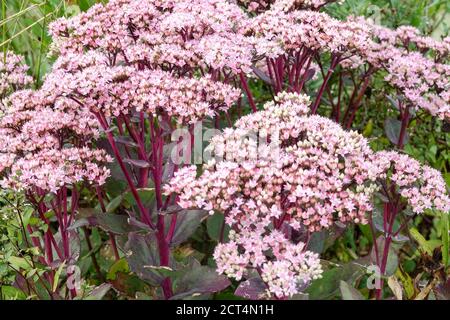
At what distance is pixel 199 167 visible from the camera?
114 inches

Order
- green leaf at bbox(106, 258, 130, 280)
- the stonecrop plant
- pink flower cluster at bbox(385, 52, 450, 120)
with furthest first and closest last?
1. pink flower cluster at bbox(385, 52, 450, 120)
2. green leaf at bbox(106, 258, 130, 280)
3. the stonecrop plant

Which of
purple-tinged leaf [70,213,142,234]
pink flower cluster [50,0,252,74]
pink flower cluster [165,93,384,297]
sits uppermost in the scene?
pink flower cluster [50,0,252,74]

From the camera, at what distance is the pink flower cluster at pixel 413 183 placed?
235cm

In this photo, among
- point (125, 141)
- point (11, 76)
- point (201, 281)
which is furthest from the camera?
point (11, 76)

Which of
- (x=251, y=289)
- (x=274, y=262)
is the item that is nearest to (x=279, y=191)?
(x=274, y=262)

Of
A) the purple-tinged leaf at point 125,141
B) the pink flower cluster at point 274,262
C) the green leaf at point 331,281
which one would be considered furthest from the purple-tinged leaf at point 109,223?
the green leaf at point 331,281

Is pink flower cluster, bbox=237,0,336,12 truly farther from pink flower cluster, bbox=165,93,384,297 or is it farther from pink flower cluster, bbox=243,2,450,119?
pink flower cluster, bbox=165,93,384,297

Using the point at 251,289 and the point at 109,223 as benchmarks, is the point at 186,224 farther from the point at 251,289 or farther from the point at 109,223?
the point at 251,289

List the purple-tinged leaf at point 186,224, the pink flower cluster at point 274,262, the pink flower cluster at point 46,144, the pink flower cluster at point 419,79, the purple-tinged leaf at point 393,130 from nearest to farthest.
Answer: the pink flower cluster at point 274,262, the pink flower cluster at point 46,144, the purple-tinged leaf at point 186,224, the pink flower cluster at point 419,79, the purple-tinged leaf at point 393,130

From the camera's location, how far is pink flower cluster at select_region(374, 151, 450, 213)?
235 cm

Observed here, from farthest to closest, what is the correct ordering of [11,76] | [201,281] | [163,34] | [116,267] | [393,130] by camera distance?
1. [393,130]
2. [11,76]
3. [116,267]
4. [163,34]
5. [201,281]

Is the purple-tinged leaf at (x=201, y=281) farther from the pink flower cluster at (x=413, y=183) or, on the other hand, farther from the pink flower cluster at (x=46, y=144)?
the pink flower cluster at (x=413, y=183)

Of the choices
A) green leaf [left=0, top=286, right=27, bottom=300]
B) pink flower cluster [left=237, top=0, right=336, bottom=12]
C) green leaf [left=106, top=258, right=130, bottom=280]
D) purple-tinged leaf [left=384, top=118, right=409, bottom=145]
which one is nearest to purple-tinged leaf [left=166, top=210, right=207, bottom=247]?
green leaf [left=106, top=258, right=130, bottom=280]

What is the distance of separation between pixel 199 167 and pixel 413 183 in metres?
0.94
